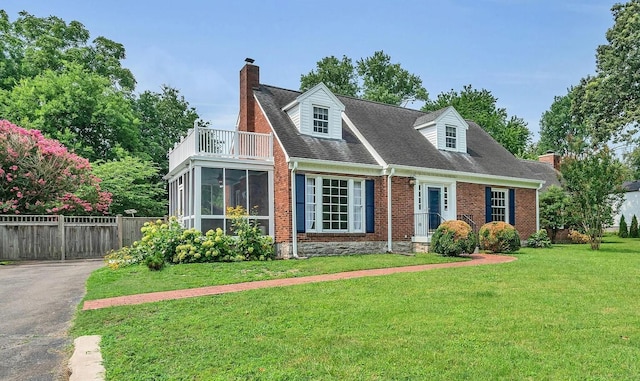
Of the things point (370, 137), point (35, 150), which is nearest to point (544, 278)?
point (370, 137)

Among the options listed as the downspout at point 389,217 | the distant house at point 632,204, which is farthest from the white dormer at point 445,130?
the distant house at point 632,204

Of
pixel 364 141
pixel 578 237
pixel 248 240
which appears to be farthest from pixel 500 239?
pixel 578 237

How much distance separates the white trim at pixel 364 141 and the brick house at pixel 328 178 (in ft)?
0.13

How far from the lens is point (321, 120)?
16.2m

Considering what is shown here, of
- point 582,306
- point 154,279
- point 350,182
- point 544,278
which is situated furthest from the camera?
point 350,182

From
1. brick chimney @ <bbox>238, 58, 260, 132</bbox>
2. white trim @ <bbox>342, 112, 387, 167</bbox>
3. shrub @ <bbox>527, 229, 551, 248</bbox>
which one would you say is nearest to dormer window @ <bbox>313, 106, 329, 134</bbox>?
white trim @ <bbox>342, 112, 387, 167</bbox>

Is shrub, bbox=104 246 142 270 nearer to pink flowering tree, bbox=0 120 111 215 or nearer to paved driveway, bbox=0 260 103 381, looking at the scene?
paved driveway, bbox=0 260 103 381

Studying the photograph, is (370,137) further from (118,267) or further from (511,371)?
(511,371)

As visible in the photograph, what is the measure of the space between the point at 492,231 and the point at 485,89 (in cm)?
3066

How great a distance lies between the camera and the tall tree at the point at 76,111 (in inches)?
917

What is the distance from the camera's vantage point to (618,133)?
26922mm

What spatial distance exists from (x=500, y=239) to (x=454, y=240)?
266 cm

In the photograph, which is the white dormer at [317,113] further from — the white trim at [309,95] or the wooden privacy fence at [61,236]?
the wooden privacy fence at [61,236]

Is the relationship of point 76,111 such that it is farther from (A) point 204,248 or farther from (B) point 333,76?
(B) point 333,76
